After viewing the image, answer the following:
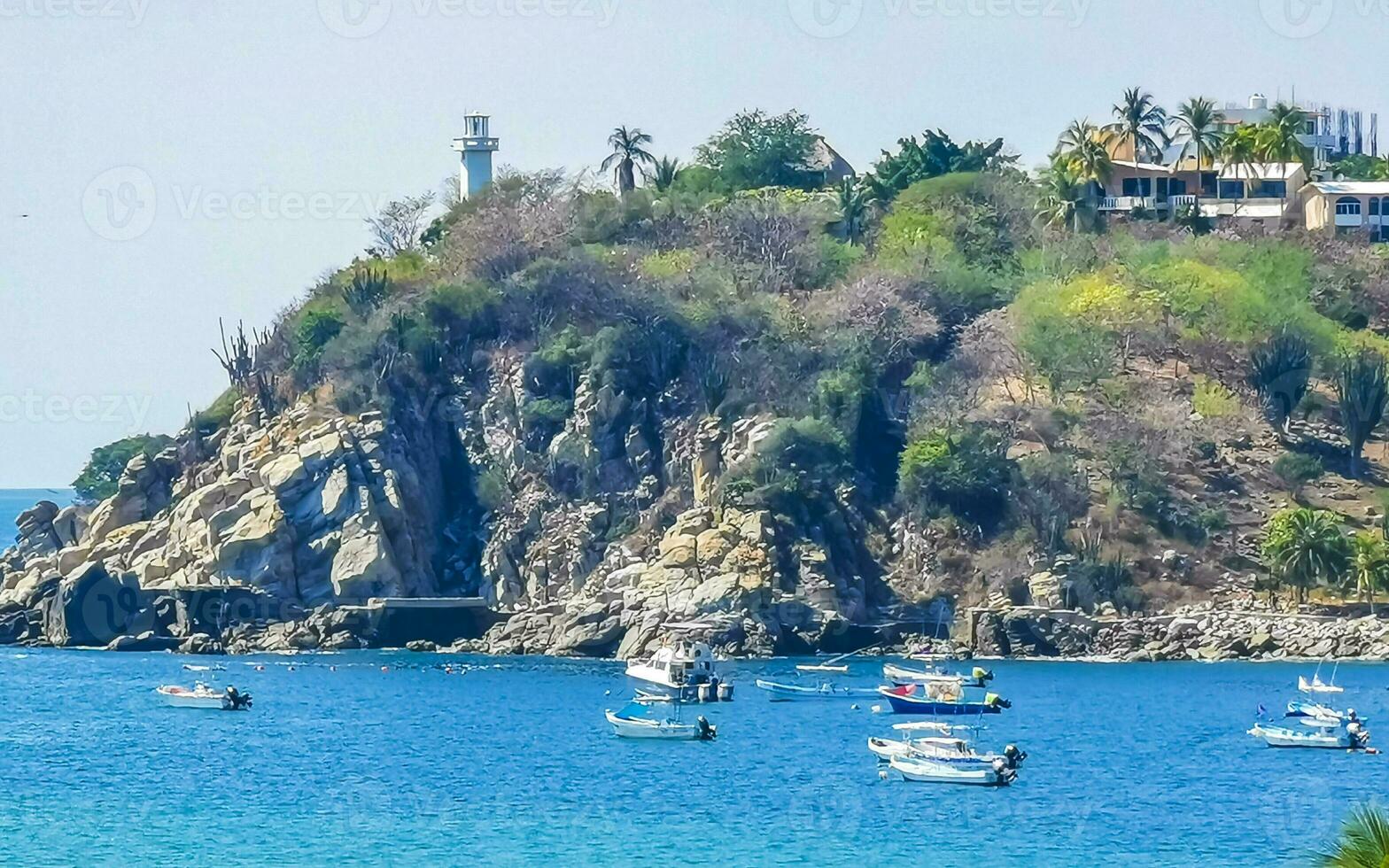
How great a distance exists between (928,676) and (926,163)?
4737 cm

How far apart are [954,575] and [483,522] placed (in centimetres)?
1830

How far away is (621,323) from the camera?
119m

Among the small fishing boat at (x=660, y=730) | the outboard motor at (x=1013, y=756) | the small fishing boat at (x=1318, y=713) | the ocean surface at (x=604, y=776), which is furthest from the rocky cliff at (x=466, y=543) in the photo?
the outboard motor at (x=1013, y=756)

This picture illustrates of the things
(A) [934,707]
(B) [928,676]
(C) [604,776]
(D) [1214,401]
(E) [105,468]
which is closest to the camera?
(C) [604,776]

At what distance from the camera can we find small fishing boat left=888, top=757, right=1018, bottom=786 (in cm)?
7606

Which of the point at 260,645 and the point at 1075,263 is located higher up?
the point at 1075,263

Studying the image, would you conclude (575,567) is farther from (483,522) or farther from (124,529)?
(124,529)

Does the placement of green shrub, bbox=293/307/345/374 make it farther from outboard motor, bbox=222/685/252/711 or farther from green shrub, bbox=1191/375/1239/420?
green shrub, bbox=1191/375/1239/420

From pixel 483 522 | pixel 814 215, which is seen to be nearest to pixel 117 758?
pixel 483 522

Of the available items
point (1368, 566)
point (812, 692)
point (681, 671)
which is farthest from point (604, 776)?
point (1368, 566)

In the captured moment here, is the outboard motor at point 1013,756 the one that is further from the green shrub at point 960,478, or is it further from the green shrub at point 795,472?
the green shrub at point 960,478

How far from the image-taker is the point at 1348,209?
133 meters

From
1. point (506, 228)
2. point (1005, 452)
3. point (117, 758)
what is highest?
point (506, 228)

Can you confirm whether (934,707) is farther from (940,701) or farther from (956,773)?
(956,773)
